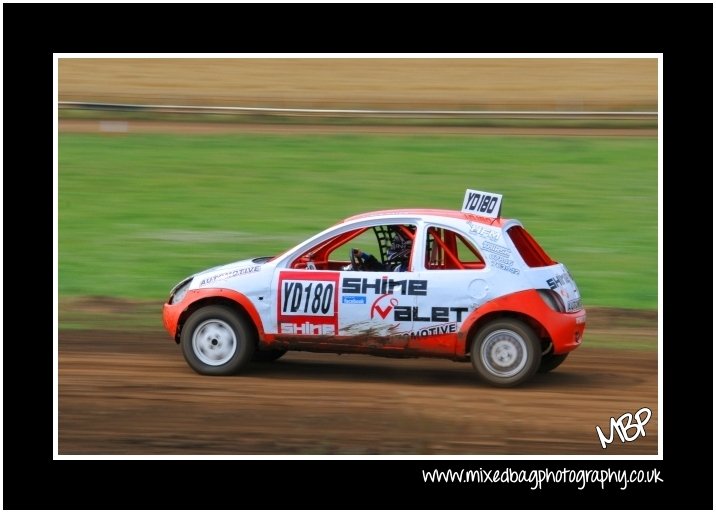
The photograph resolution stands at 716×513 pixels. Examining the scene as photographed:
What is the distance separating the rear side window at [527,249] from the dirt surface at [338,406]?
1247 mm

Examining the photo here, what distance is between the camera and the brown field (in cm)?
2212

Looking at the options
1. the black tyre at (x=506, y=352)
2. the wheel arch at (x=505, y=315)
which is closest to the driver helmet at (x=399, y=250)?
the wheel arch at (x=505, y=315)

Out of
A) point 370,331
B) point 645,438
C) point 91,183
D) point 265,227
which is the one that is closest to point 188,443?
point 370,331

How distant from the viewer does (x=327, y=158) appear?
19984 millimetres

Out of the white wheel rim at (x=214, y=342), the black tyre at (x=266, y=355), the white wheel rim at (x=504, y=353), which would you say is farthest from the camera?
the black tyre at (x=266, y=355)

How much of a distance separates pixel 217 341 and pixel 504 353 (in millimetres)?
2904

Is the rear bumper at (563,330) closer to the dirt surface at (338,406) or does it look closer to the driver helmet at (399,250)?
the dirt surface at (338,406)

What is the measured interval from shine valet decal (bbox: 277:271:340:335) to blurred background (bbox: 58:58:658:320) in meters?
3.47

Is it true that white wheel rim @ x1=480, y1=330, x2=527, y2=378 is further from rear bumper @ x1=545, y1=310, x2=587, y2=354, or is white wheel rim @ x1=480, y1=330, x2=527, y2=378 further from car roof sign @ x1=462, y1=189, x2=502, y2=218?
car roof sign @ x1=462, y1=189, x2=502, y2=218

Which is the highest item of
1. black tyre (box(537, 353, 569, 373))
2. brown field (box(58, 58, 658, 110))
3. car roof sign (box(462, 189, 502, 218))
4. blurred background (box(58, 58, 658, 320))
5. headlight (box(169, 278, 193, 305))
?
brown field (box(58, 58, 658, 110))

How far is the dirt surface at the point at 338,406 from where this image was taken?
873 cm

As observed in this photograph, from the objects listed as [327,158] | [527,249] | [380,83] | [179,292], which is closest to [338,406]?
[179,292]

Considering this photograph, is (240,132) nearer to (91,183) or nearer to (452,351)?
(91,183)

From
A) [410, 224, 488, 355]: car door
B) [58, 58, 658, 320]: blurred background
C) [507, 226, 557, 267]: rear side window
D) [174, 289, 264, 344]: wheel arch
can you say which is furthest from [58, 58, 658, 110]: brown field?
[410, 224, 488, 355]: car door
